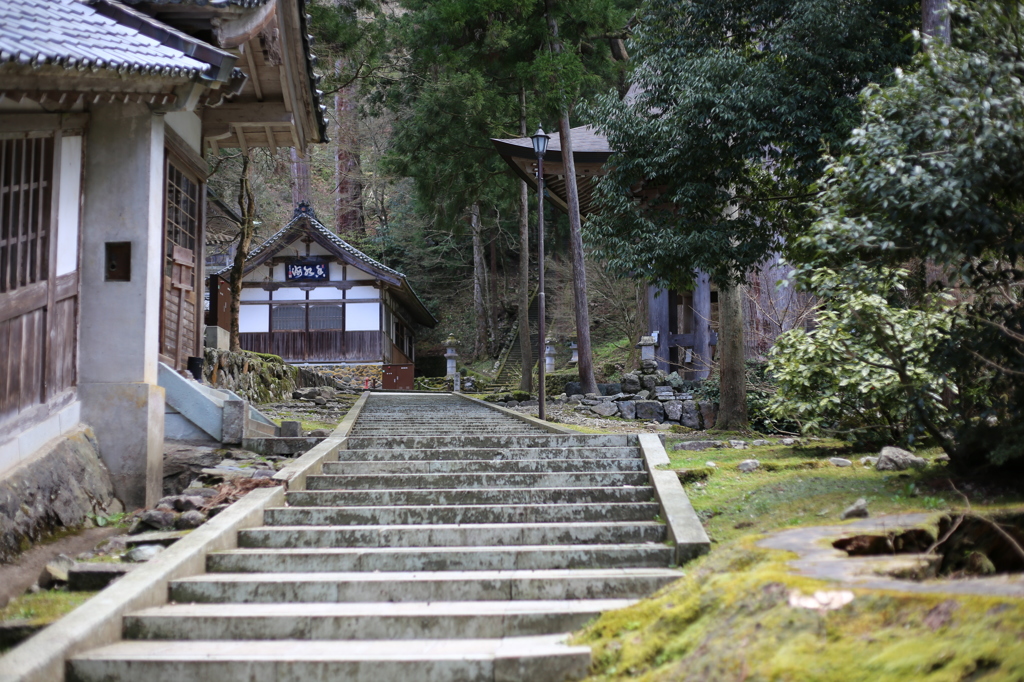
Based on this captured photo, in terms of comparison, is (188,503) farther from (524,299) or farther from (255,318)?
(255,318)

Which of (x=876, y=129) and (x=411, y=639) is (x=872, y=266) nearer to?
(x=876, y=129)

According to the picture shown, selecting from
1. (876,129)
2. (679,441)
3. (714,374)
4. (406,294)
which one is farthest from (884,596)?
(406,294)

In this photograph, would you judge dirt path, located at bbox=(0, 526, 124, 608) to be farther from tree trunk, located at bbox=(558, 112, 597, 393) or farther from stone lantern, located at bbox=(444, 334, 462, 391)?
stone lantern, located at bbox=(444, 334, 462, 391)

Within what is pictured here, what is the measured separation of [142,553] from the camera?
5.72m

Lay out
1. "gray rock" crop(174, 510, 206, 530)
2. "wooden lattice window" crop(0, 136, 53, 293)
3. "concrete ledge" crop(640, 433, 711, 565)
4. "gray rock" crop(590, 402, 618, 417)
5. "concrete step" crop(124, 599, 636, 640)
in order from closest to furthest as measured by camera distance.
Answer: "concrete step" crop(124, 599, 636, 640), "concrete ledge" crop(640, 433, 711, 565), "wooden lattice window" crop(0, 136, 53, 293), "gray rock" crop(174, 510, 206, 530), "gray rock" crop(590, 402, 618, 417)

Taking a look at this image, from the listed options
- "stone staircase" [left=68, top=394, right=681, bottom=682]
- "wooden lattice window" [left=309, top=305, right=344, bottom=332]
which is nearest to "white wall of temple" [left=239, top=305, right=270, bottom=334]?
"wooden lattice window" [left=309, top=305, right=344, bottom=332]

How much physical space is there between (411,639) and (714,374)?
14.7 m

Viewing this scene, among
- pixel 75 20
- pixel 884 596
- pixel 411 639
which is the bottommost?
pixel 411 639

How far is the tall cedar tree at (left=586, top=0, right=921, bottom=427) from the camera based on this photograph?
10.5 m

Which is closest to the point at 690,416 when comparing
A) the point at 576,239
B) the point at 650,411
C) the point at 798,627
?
the point at 650,411

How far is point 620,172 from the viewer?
11695 mm

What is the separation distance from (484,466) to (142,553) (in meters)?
3.23

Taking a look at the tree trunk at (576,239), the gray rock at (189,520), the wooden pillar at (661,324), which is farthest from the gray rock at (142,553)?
the wooden pillar at (661,324)

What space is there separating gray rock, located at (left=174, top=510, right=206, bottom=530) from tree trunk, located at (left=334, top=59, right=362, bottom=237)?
20384 mm
